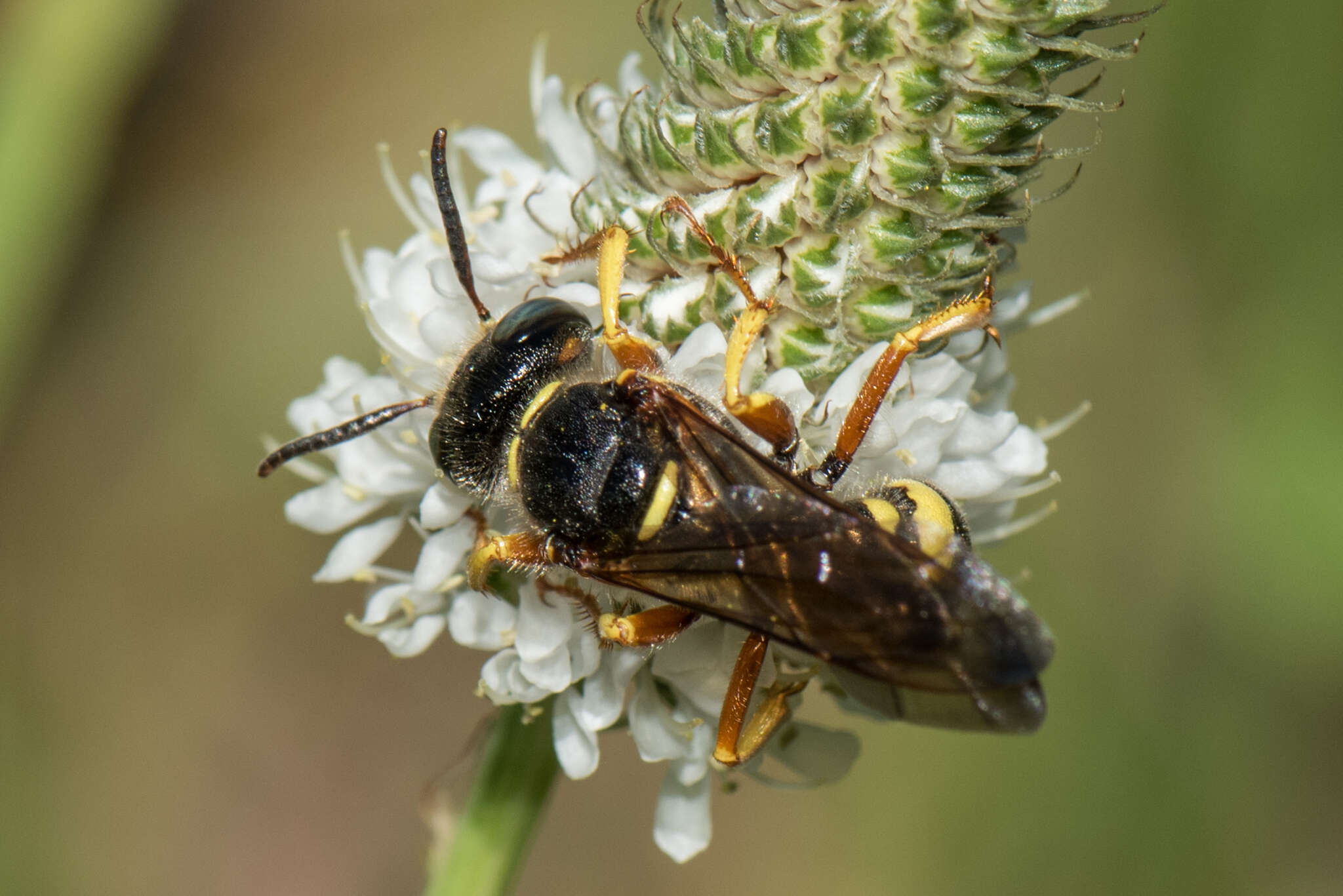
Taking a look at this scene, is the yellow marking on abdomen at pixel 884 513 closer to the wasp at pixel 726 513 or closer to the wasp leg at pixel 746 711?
the wasp at pixel 726 513

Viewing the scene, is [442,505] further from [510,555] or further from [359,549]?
[359,549]

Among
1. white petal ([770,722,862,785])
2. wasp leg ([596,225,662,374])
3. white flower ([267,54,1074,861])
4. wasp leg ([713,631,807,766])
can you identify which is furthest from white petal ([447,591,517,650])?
white petal ([770,722,862,785])

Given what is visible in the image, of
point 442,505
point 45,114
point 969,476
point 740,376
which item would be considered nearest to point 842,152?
point 740,376

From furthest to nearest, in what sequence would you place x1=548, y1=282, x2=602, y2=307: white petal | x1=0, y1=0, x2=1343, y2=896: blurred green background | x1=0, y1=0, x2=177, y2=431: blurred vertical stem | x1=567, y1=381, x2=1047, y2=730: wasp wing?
x1=0, y1=0, x2=1343, y2=896: blurred green background
x1=0, y1=0, x2=177, y2=431: blurred vertical stem
x1=548, y1=282, x2=602, y2=307: white petal
x1=567, y1=381, x2=1047, y2=730: wasp wing

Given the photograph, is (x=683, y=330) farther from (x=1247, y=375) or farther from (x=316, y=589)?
(x=316, y=589)

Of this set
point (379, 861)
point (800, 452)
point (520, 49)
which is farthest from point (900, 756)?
point (520, 49)

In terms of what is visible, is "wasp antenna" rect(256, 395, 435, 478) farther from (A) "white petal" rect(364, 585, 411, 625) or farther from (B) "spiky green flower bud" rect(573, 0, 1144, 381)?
(B) "spiky green flower bud" rect(573, 0, 1144, 381)
